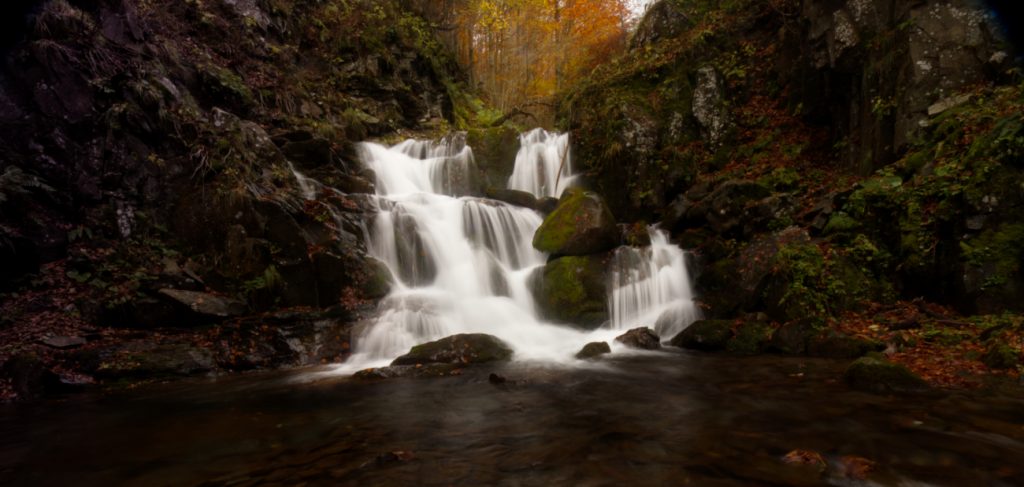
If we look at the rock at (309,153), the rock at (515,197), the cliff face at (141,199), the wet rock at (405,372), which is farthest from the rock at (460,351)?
the rock at (309,153)

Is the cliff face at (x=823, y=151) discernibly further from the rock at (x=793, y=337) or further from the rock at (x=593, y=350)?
the rock at (x=593, y=350)

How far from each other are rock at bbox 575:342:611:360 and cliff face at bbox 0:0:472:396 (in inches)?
173

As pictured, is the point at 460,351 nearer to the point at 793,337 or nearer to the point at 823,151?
the point at 793,337

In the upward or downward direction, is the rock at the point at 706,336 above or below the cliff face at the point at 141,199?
below

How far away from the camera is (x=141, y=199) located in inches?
360

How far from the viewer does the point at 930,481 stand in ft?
10.3

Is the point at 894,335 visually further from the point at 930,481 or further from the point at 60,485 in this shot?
the point at 60,485

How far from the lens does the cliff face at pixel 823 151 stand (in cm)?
702

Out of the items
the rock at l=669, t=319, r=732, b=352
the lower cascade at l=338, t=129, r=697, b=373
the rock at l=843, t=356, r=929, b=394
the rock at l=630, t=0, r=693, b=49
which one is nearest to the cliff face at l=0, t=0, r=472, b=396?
the lower cascade at l=338, t=129, r=697, b=373

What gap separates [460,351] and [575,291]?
3.38 m

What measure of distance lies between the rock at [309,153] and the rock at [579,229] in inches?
248

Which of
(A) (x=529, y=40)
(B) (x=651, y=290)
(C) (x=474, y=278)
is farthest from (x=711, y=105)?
(A) (x=529, y=40)

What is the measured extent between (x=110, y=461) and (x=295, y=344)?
14.0 ft

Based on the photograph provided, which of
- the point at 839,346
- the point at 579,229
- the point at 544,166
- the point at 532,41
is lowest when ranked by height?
the point at 839,346
